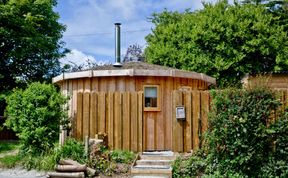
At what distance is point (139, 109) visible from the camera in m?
12.2

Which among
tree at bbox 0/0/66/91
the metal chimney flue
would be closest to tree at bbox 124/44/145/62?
tree at bbox 0/0/66/91

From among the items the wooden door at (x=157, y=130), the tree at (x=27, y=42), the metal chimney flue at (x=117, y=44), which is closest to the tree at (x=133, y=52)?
the tree at (x=27, y=42)

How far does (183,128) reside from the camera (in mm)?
11844

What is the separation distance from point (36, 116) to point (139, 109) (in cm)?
300

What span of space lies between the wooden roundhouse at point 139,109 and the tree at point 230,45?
11528 millimetres

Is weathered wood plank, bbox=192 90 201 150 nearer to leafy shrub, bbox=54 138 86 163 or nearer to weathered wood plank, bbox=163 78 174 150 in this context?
weathered wood plank, bbox=163 78 174 150

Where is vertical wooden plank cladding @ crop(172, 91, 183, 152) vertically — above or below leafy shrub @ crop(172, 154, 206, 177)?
above

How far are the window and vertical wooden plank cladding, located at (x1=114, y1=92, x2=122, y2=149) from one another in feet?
3.21

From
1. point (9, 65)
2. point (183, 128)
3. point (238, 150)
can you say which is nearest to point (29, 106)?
point (183, 128)

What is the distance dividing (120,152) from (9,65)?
15905mm

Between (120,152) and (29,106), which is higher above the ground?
(29,106)

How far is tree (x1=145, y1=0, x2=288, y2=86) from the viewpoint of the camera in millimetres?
24734

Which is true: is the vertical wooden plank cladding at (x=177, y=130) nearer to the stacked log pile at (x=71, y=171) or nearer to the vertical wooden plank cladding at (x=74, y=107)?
the stacked log pile at (x=71, y=171)

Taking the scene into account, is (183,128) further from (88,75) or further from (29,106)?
(29,106)
